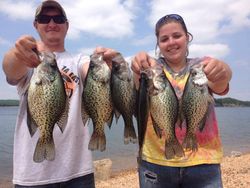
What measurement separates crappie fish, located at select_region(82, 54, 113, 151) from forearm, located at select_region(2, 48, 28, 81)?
2.34 feet

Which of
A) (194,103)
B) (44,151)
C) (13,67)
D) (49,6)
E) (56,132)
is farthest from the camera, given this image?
(49,6)

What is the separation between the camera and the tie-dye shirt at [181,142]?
3.96m

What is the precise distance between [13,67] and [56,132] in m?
0.87

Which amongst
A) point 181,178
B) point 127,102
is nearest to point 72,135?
point 127,102

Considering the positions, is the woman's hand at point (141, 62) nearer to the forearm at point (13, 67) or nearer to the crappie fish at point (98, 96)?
the crappie fish at point (98, 96)

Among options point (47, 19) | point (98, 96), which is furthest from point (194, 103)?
point (47, 19)

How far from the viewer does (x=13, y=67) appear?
377 cm

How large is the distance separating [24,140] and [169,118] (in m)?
1.66

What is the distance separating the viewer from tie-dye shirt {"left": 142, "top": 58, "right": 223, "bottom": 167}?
13.0 feet

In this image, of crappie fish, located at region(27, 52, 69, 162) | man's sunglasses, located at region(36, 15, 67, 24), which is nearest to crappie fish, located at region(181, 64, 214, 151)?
crappie fish, located at region(27, 52, 69, 162)

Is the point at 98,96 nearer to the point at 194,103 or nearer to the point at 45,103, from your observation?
the point at 45,103

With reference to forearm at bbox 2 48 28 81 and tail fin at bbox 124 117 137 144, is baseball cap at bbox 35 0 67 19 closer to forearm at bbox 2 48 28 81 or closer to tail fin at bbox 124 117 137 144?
forearm at bbox 2 48 28 81

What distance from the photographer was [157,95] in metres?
3.88

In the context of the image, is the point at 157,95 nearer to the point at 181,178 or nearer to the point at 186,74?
the point at 186,74
